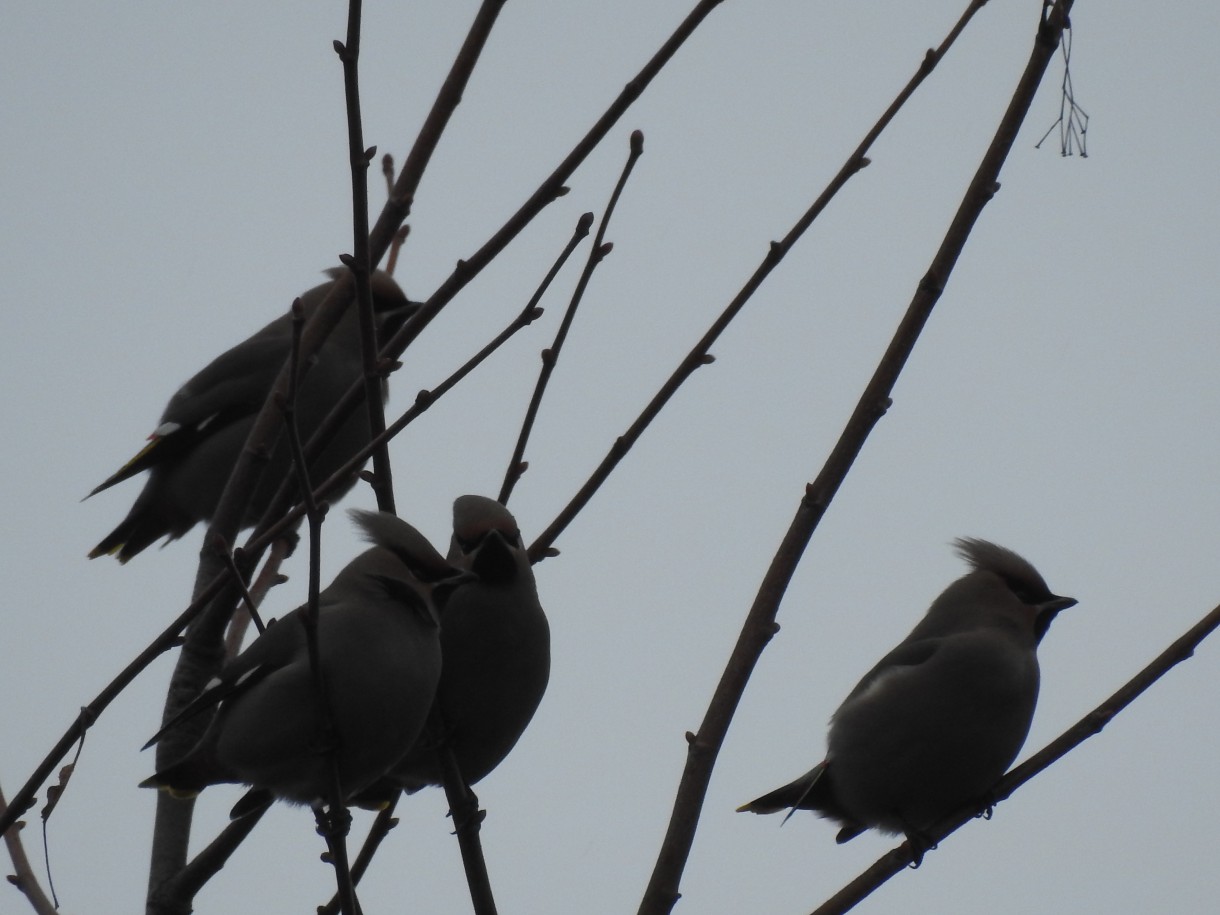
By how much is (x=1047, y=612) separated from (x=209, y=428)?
128 inches

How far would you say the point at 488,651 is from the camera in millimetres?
3641

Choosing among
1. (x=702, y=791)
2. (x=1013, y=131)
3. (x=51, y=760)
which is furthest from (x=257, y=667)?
(x=1013, y=131)

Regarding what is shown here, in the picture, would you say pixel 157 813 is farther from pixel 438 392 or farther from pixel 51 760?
pixel 438 392

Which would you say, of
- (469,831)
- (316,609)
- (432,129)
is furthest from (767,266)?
(469,831)

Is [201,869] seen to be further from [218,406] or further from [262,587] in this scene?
[218,406]

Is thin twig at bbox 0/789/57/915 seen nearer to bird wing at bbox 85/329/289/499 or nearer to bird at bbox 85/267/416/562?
bird at bbox 85/267/416/562

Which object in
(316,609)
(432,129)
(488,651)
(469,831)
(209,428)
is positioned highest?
(209,428)

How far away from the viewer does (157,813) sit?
10.7ft

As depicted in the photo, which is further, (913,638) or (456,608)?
(913,638)

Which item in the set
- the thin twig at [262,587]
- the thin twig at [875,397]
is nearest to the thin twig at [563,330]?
the thin twig at [875,397]

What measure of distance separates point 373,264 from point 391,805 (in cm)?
108

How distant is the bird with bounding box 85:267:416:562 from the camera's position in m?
6.05

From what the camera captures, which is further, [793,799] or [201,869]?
[793,799]

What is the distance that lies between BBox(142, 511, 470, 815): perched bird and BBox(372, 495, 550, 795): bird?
84mm
